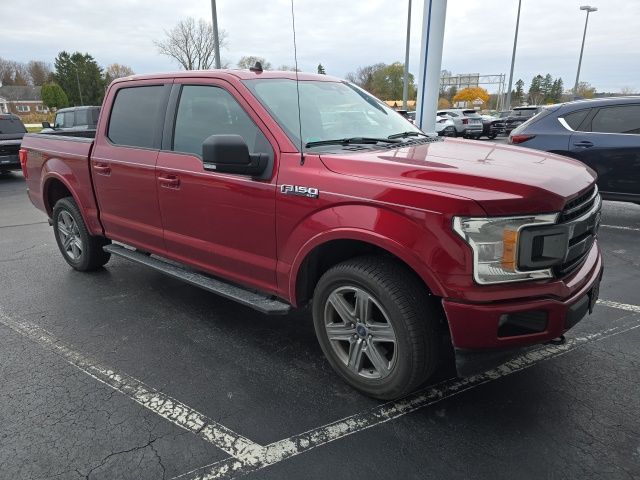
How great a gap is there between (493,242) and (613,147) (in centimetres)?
554

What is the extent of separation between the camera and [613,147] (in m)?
6.71

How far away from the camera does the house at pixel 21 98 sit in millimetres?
93750

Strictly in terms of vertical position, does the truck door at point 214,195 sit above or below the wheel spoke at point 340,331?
above

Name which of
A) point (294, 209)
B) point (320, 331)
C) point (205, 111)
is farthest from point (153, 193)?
point (320, 331)

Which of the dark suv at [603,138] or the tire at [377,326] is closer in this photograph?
the tire at [377,326]

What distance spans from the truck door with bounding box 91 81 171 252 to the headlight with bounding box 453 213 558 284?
2586 mm

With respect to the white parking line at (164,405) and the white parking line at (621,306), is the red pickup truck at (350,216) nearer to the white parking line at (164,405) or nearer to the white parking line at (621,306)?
the white parking line at (164,405)

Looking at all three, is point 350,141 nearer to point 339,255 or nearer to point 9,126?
point 339,255

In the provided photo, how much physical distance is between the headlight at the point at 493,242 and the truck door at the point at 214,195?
1.28 m

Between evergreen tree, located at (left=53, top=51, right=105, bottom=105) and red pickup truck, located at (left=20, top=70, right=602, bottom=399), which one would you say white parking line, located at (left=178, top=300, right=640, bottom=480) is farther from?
evergreen tree, located at (left=53, top=51, right=105, bottom=105)

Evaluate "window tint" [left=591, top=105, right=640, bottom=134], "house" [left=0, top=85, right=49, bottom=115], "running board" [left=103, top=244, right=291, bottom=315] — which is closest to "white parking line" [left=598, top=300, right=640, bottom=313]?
"running board" [left=103, top=244, right=291, bottom=315]

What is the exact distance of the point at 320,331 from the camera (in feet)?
10.2

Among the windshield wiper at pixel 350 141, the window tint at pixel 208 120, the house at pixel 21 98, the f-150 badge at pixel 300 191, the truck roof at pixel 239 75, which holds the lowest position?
the house at pixel 21 98

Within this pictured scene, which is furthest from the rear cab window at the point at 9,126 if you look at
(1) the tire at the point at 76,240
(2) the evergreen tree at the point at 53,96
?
(2) the evergreen tree at the point at 53,96
